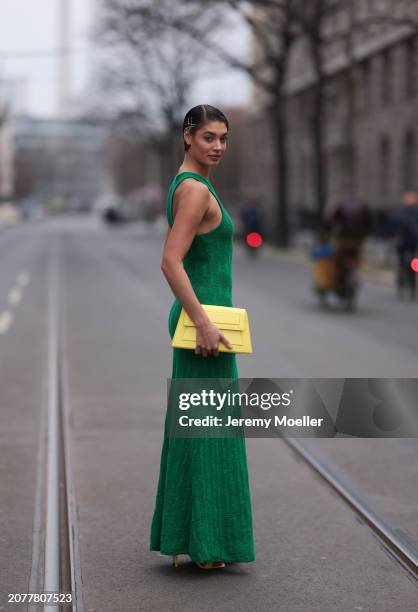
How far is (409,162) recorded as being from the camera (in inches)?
1756

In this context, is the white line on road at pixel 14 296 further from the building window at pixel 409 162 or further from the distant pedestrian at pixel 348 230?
the building window at pixel 409 162

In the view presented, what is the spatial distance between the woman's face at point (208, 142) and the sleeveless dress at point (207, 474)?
0.26 ft

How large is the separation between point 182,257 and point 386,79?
44.9 meters

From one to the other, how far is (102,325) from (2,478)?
8.86 meters

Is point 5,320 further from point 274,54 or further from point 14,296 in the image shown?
point 274,54

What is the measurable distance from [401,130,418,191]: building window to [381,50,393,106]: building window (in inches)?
121

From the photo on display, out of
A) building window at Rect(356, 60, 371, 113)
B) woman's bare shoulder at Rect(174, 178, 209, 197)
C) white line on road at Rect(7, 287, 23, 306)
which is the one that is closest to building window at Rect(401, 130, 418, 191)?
building window at Rect(356, 60, 371, 113)

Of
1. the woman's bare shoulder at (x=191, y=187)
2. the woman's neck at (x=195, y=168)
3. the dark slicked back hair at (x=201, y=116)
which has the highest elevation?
the dark slicked back hair at (x=201, y=116)

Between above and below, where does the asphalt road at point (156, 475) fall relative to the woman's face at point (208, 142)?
below

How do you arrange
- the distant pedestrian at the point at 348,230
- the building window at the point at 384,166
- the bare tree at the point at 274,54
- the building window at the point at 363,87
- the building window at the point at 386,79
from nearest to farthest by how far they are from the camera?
1. the distant pedestrian at the point at 348,230
2. the bare tree at the point at 274,54
3. the building window at the point at 386,79
4. the building window at the point at 384,166
5. the building window at the point at 363,87

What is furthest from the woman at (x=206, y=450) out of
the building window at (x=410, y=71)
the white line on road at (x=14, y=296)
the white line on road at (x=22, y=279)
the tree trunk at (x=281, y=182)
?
the building window at (x=410, y=71)

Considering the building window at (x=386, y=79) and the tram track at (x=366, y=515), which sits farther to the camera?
the building window at (x=386, y=79)

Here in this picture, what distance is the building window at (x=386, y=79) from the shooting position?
4744 centimetres

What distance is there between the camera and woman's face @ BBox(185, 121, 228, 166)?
4645mm
